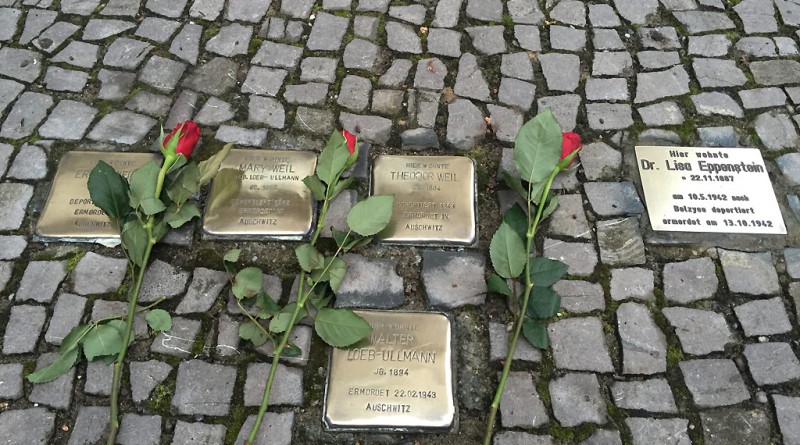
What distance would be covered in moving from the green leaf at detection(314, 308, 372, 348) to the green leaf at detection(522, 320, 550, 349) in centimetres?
58

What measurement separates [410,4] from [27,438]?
2559 mm

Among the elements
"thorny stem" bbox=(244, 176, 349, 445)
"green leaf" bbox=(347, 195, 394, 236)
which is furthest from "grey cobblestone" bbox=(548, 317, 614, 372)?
"thorny stem" bbox=(244, 176, 349, 445)

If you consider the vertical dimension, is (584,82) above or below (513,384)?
above

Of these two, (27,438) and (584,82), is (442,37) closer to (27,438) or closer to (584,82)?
(584,82)

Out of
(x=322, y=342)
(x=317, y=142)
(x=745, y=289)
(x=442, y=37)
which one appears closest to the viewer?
(x=322, y=342)

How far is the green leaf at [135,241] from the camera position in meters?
2.16

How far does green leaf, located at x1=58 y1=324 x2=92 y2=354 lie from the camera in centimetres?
204

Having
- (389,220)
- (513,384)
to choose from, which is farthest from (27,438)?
(513,384)

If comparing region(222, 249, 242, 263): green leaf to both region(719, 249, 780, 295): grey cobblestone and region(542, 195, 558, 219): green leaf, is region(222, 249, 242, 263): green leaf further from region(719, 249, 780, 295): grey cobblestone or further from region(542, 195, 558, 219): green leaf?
region(719, 249, 780, 295): grey cobblestone

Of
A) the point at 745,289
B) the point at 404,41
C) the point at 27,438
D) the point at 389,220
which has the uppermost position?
the point at 404,41

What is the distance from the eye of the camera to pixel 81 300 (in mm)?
2225

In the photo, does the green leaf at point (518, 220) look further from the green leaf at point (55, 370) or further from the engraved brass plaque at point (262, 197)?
the green leaf at point (55, 370)

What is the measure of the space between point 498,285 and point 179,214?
123cm

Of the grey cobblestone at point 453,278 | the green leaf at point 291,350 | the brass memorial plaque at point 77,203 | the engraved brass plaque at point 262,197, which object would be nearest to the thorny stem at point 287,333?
the green leaf at point 291,350
